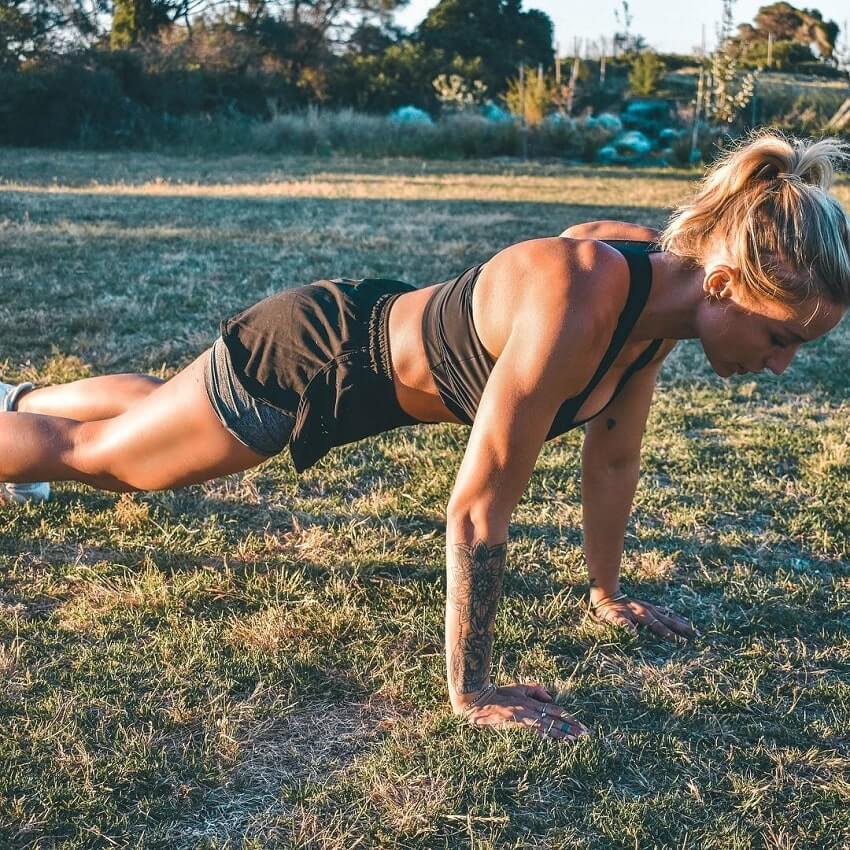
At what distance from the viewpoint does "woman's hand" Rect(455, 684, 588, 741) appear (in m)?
2.31

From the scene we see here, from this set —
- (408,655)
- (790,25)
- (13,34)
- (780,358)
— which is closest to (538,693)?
(408,655)

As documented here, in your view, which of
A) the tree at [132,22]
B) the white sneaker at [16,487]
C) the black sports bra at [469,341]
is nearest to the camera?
the black sports bra at [469,341]

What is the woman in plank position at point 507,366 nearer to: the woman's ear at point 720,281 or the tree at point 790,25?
the woman's ear at point 720,281

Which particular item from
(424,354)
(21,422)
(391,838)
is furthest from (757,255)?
(21,422)

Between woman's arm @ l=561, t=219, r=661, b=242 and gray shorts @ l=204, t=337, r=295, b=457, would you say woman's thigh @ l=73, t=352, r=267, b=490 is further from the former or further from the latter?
woman's arm @ l=561, t=219, r=661, b=242

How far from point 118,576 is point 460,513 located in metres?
1.33

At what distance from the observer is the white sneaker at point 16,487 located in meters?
3.21

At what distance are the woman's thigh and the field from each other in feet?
1.27

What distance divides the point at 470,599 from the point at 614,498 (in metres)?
0.78

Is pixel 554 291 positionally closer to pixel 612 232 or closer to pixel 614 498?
pixel 612 232

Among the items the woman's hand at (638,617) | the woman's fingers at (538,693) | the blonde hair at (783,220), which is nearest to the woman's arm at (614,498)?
the woman's hand at (638,617)

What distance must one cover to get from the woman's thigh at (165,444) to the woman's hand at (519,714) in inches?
35.2

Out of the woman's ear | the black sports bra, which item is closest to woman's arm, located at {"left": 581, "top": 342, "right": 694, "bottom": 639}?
the black sports bra

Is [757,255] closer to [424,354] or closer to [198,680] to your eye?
[424,354]
